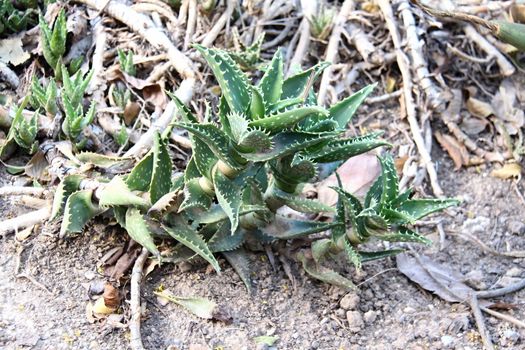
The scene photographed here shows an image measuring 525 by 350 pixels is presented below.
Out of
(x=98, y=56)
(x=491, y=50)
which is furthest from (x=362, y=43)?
(x=98, y=56)

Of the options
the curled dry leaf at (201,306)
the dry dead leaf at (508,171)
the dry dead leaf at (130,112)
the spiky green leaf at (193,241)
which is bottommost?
the dry dead leaf at (508,171)

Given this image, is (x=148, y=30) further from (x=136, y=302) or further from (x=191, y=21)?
(x=136, y=302)

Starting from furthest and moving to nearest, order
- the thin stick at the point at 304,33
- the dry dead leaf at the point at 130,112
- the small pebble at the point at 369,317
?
1. the thin stick at the point at 304,33
2. the dry dead leaf at the point at 130,112
3. the small pebble at the point at 369,317

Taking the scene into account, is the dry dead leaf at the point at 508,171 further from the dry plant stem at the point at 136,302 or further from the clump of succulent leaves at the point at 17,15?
the clump of succulent leaves at the point at 17,15

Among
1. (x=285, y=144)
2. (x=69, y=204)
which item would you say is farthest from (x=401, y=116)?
(x=69, y=204)

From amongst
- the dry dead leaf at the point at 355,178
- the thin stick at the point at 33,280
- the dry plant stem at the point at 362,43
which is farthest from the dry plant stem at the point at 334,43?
the thin stick at the point at 33,280

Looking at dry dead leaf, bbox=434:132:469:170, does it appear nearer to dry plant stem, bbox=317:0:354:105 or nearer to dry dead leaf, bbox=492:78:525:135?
dry dead leaf, bbox=492:78:525:135

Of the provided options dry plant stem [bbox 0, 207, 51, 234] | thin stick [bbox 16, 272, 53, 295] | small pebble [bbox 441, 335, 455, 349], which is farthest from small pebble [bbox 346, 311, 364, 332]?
dry plant stem [bbox 0, 207, 51, 234]
